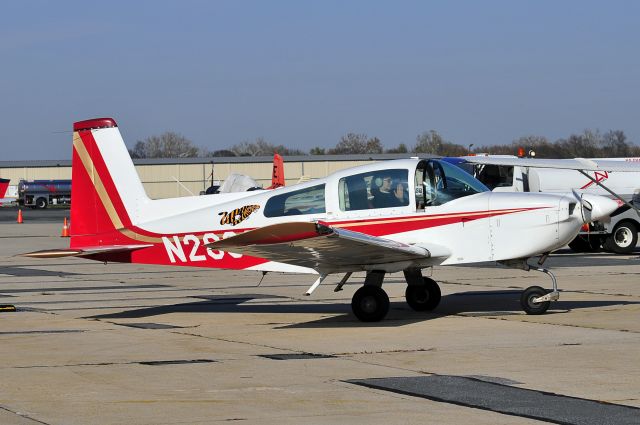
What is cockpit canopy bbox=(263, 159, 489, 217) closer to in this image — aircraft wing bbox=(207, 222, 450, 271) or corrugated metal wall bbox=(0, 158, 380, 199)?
aircraft wing bbox=(207, 222, 450, 271)

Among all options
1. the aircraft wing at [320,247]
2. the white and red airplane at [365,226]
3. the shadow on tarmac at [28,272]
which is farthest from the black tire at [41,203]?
the aircraft wing at [320,247]

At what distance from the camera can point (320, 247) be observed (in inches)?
506

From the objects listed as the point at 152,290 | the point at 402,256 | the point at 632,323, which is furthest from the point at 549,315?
the point at 152,290

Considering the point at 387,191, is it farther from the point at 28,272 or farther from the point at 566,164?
the point at 28,272

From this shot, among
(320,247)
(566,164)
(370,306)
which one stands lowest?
(370,306)

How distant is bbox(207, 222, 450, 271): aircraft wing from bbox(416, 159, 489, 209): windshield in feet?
2.03

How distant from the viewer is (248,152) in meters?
161

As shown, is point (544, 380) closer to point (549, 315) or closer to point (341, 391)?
point (341, 391)

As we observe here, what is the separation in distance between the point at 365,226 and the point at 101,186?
3.93 m

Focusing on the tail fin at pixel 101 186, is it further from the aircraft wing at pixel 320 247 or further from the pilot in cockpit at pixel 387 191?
the pilot in cockpit at pixel 387 191

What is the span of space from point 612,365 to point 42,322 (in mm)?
7747

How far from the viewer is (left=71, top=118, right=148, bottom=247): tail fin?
14930 mm

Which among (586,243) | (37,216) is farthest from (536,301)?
(37,216)

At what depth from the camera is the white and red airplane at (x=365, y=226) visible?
1339 centimetres
